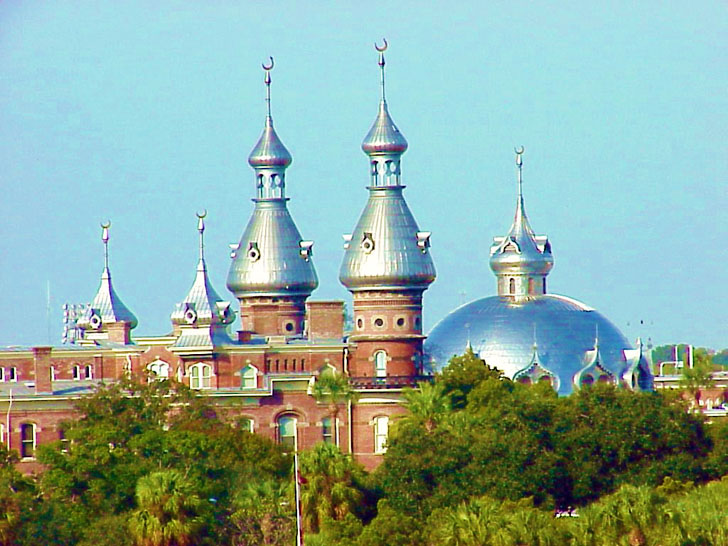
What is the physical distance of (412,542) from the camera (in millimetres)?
91438

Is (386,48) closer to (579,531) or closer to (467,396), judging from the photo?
(467,396)

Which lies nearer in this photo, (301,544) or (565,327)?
(301,544)

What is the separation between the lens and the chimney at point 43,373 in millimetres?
129125

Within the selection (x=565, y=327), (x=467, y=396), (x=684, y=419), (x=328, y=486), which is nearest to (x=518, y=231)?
(x=565, y=327)

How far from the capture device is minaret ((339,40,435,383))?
5064 inches

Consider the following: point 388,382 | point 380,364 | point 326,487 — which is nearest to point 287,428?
point 380,364

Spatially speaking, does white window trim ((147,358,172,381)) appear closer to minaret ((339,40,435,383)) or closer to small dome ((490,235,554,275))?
minaret ((339,40,435,383))

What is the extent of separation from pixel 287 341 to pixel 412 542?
4582 cm

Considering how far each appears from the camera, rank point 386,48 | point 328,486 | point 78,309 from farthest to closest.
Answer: point 78,309 → point 386,48 → point 328,486

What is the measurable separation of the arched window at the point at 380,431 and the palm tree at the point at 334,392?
1.53 meters

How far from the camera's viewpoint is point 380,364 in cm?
12900

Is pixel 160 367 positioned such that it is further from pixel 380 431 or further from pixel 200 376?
pixel 380 431

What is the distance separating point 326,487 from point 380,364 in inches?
1267

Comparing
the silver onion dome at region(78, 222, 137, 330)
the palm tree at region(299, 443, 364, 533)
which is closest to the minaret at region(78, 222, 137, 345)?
the silver onion dome at region(78, 222, 137, 330)
